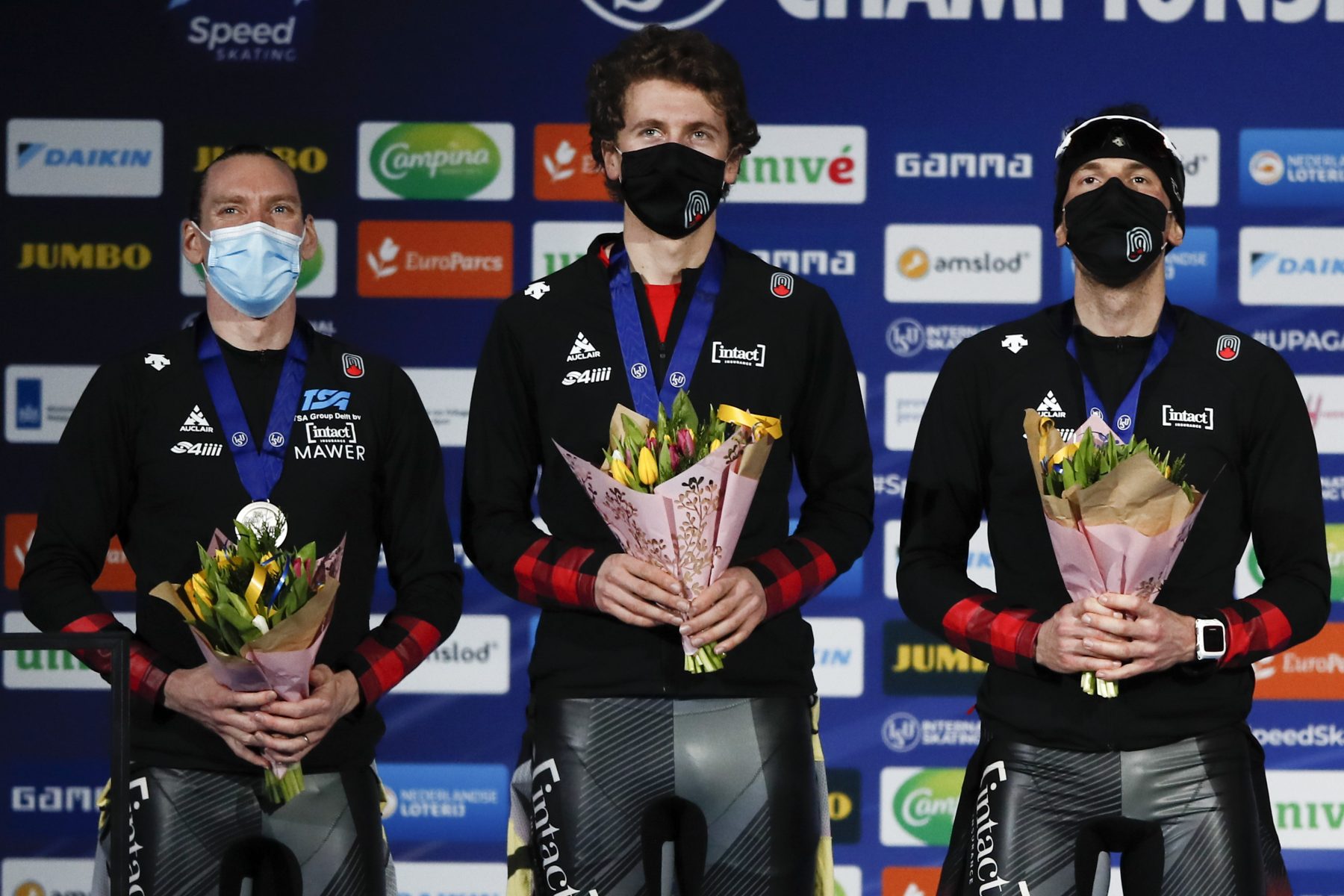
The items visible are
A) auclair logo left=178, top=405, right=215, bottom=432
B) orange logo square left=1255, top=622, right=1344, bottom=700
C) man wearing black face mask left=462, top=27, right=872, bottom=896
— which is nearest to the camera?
man wearing black face mask left=462, top=27, right=872, bottom=896

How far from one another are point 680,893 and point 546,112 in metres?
2.71

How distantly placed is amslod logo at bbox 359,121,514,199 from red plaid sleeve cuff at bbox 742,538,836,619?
231cm

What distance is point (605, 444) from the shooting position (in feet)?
8.53

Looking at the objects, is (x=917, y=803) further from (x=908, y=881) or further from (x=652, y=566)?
(x=652, y=566)

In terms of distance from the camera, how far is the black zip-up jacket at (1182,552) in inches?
101

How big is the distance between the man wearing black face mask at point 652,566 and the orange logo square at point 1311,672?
2.34 metres

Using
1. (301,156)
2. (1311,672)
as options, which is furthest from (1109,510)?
(301,156)

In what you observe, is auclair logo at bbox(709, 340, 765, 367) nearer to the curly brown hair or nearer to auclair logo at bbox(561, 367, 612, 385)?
auclair logo at bbox(561, 367, 612, 385)

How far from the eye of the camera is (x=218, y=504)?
2.66 m

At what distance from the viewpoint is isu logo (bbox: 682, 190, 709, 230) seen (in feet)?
8.60

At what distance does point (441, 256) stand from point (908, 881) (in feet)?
7.24

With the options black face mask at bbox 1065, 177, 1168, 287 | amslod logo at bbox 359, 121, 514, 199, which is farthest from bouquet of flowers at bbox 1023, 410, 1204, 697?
amslod logo at bbox 359, 121, 514, 199

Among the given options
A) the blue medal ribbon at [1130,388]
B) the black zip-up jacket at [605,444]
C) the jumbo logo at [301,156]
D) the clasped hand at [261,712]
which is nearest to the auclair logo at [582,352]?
the black zip-up jacket at [605,444]

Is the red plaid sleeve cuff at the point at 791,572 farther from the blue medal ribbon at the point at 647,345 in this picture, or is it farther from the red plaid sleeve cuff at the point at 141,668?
the red plaid sleeve cuff at the point at 141,668
